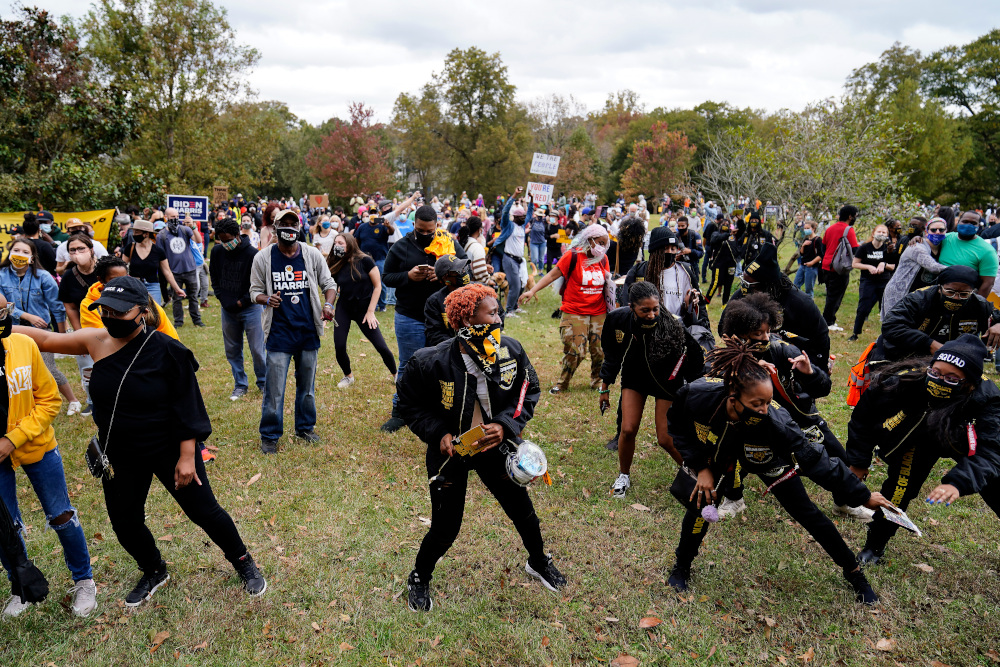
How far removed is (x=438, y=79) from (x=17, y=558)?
2038 inches

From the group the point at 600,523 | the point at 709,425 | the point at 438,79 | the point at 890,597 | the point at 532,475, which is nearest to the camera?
the point at 532,475

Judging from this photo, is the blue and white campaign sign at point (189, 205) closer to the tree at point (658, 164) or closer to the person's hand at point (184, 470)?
the person's hand at point (184, 470)

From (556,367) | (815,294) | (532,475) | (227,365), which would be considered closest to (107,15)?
(227,365)

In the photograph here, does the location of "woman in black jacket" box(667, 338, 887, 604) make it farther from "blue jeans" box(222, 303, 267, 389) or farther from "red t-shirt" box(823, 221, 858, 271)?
"red t-shirt" box(823, 221, 858, 271)

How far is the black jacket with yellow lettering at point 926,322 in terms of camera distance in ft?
16.6

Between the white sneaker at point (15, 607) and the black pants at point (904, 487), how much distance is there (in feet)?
18.8

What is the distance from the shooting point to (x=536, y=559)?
418 centimetres

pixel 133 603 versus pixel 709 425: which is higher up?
pixel 709 425

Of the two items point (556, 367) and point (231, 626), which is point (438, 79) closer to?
point (556, 367)

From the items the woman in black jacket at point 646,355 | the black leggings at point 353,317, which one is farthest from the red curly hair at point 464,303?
the black leggings at point 353,317

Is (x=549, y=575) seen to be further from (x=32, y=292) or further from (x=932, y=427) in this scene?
(x=32, y=292)

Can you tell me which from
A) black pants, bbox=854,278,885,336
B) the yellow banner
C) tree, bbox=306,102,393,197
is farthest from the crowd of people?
tree, bbox=306,102,393,197

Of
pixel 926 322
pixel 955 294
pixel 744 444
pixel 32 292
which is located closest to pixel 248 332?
pixel 32 292

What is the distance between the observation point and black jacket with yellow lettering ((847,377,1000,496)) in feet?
12.3
